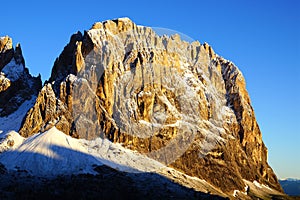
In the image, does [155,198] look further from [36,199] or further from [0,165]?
[0,165]

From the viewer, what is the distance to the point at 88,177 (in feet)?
619

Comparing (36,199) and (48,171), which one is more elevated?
(48,171)

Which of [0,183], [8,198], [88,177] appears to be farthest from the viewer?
[88,177]

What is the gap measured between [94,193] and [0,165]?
152ft

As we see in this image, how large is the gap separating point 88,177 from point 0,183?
117 feet

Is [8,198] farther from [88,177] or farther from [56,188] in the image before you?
[88,177]

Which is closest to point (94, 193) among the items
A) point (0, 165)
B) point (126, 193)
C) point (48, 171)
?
point (126, 193)

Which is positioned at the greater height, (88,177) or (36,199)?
(88,177)

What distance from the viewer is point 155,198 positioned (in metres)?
176

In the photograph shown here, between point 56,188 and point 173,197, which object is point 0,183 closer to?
point 56,188

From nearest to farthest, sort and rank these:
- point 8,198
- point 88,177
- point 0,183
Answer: point 8,198, point 0,183, point 88,177

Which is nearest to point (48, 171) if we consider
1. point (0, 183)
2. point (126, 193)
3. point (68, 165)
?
point (68, 165)

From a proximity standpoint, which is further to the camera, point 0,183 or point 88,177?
point 88,177

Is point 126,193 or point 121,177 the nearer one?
point 126,193
